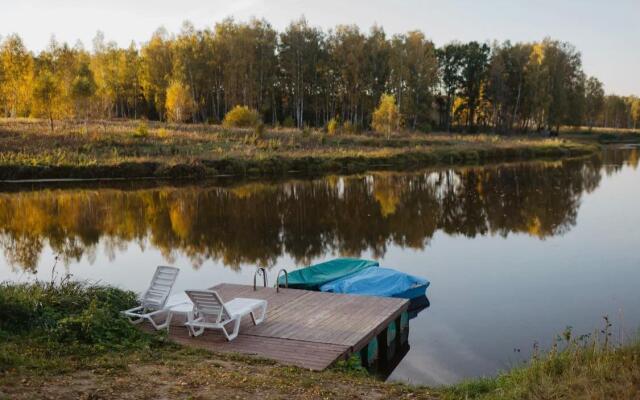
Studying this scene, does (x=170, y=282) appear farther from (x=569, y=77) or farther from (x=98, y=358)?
(x=569, y=77)

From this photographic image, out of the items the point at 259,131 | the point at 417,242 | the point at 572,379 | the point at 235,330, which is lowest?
the point at 417,242

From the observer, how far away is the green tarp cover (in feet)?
44.6

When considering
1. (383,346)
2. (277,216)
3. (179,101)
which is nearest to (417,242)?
(277,216)

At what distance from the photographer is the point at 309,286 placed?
1355 cm

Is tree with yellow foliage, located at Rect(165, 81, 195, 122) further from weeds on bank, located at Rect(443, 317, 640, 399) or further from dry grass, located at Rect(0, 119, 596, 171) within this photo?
A: weeds on bank, located at Rect(443, 317, 640, 399)

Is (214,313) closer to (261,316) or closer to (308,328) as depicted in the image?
(261,316)

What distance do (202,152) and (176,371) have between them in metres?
38.4

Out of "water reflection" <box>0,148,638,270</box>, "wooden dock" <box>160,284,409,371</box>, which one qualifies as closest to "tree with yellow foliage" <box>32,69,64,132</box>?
"water reflection" <box>0,148,638,270</box>

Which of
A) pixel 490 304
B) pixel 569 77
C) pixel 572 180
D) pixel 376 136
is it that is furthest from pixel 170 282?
pixel 569 77

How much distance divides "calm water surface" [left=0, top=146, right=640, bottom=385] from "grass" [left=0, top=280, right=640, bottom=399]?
262 cm

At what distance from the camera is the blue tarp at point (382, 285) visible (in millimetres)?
12875

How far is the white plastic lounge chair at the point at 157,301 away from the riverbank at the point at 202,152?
30.2 m

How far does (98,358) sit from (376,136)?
176 ft

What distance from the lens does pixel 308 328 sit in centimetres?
998
